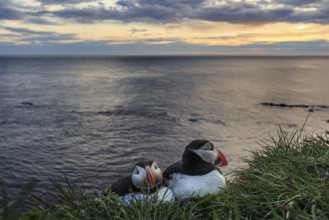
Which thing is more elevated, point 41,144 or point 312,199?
point 312,199

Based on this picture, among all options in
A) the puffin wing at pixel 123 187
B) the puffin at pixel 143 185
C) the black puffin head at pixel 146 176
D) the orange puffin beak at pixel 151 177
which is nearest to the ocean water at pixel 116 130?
the puffin wing at pixel 123 187

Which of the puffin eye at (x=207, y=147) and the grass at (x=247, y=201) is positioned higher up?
the puffin eye at (x=207, y=147)

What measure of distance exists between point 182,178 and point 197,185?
332 millimetres

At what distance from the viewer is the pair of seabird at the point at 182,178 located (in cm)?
618

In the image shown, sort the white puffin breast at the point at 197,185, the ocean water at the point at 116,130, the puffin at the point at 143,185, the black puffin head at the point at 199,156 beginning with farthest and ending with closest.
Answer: the ocean water at the point at 116,130, the black puffin head at the point at 199,156, the white puffin breast at the point at 197,185, the puffin at the point at 143,185

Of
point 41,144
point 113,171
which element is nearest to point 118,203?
point 113,171

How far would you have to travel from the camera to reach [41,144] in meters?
30.7

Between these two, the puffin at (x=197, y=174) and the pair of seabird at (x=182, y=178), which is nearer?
the pair of seabird at (x=182, y=178)

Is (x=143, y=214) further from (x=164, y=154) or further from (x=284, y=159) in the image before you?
(x=164, y=154)

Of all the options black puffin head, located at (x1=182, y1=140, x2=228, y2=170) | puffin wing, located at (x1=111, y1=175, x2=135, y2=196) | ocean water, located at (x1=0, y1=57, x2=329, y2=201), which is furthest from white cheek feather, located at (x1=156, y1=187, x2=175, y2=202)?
ocean water, located at (x1=0, y1=57, x2=329, y2=201)

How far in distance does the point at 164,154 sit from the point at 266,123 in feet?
53.5

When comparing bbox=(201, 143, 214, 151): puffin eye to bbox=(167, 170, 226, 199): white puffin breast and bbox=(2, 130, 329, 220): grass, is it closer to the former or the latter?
bbox=(167, 170, 226, 199): white puffin breast

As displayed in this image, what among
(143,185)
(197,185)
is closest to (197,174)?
(197,185)

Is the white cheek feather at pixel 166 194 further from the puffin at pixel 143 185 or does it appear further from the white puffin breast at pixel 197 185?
the white puffin breast at pixel 197 185
